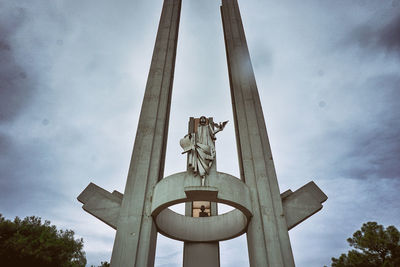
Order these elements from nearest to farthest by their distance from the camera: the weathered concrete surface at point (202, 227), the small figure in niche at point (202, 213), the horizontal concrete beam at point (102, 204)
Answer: the horizontal concrete beam at point (102, 204)
the weathered concrete surface at point (202, 227)
the small figure in niche at point (202, 213)

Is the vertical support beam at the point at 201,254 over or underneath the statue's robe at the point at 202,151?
underneath

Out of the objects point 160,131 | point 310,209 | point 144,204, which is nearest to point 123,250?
point 144,204

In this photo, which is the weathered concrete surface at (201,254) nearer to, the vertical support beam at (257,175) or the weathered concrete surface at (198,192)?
Answer: the vertical support beam at (257,175)

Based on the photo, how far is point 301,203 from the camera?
1284 centimetres

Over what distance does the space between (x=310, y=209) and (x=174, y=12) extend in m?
18.0

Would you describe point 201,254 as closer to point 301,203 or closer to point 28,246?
point 301,203

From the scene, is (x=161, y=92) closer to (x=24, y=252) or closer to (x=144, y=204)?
(x=144, y=204)

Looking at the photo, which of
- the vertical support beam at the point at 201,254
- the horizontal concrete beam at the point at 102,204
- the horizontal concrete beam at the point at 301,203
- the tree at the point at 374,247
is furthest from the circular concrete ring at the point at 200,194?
the tree at the point at 374,247

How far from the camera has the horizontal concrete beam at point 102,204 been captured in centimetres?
1182

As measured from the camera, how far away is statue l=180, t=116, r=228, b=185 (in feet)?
38.3

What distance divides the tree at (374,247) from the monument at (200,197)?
1090 cm

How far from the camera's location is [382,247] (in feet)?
63.0

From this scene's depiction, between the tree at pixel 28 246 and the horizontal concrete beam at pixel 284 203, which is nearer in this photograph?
the horizontal concrete beam at pixel 284 203

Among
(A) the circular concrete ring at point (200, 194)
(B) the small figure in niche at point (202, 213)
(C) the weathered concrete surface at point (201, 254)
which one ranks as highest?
(B) the small figure in niche at point (202, 213)
